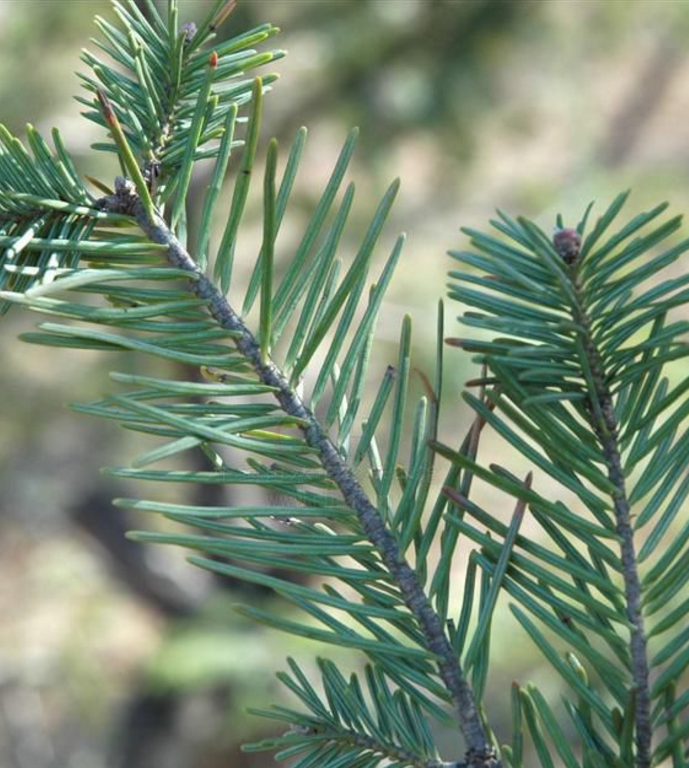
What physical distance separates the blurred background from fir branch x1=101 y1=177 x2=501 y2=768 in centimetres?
98

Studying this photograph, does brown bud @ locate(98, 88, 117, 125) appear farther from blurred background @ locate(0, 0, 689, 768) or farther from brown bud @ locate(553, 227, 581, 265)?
blurred background @ locate(0, 0, 689, 768)

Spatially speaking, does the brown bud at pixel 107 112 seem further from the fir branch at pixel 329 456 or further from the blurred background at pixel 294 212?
the blurred background at pixel 294 212

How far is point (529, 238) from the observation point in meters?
0.19

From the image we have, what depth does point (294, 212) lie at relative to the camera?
1619 millimetres

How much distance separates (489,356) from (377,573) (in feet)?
0.18

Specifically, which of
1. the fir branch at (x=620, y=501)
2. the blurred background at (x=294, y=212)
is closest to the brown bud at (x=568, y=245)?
the fir branch at (x=620, y=501)

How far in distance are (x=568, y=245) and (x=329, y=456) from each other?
6cm

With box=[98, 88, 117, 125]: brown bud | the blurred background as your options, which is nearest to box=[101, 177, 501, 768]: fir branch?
box=[98, 88, 117, 125]: brown bud

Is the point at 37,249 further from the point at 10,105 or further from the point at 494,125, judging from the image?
the point at 494,125

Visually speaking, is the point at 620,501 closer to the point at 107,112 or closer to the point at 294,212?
the point at 107,112

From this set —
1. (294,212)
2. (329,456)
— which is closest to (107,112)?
(329,456)

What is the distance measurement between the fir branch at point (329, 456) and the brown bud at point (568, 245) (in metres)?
0.06

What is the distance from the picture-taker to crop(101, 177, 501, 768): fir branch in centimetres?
21

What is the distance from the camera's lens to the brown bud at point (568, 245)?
0.63 ft
